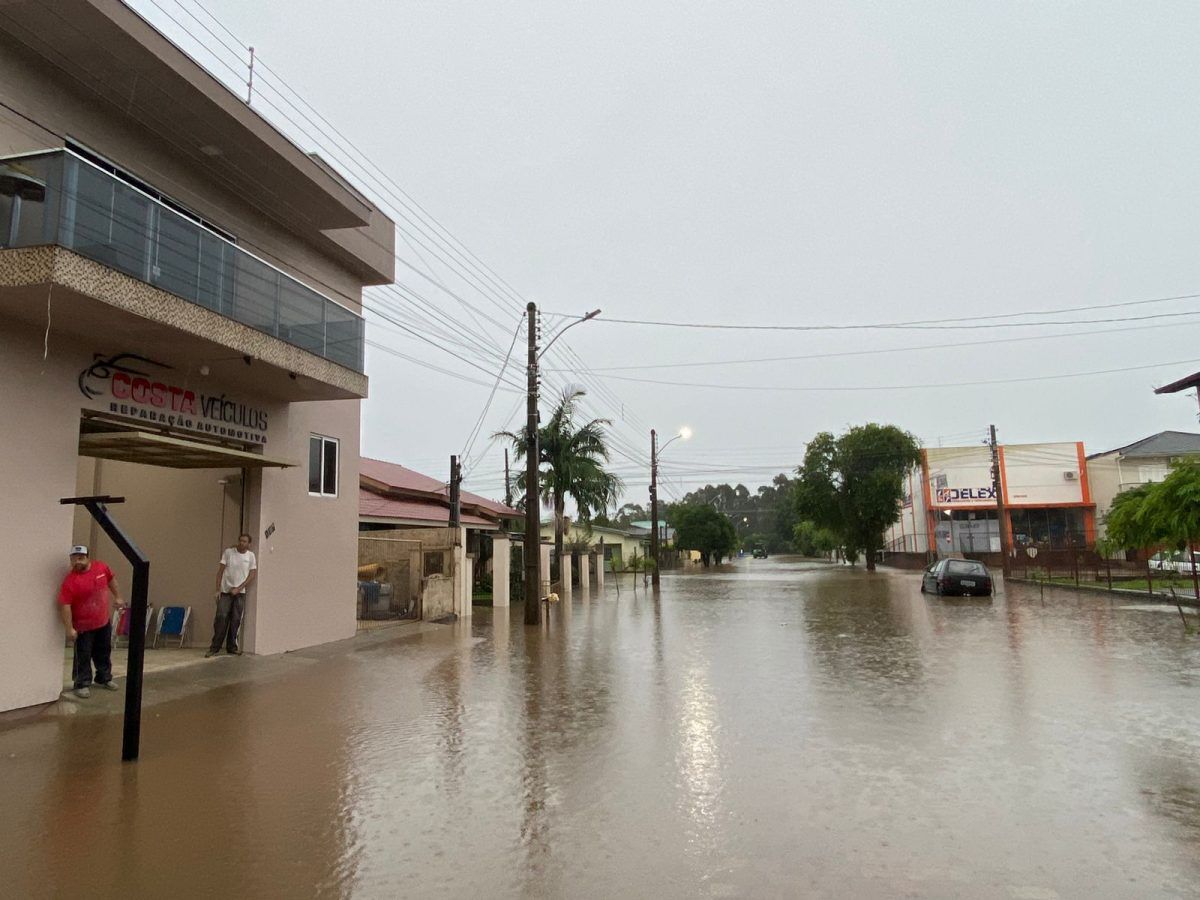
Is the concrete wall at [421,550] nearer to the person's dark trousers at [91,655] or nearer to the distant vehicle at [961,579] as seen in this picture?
the person's dark trousers at [91,655]

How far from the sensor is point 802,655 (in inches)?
500

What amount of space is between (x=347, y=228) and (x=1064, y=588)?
28080mm

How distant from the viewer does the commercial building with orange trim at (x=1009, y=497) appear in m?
52.0

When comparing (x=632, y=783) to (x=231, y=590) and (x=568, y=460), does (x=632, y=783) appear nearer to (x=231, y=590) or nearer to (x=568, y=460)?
(x=231, y=590)

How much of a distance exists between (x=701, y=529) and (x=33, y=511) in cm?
6488

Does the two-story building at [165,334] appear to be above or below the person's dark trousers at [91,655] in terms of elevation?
above

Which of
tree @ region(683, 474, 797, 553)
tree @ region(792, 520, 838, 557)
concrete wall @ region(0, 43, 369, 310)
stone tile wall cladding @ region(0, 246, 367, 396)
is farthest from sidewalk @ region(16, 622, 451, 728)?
tree @ region(683, 474, 797, 553)

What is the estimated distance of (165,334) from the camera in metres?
9.64

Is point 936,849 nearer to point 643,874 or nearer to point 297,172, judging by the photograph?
point 643,874

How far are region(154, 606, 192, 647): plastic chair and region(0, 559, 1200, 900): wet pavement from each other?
2.20m

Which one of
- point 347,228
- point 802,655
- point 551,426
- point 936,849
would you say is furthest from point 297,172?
point 551,426

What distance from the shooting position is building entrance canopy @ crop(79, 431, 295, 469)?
32.0ft

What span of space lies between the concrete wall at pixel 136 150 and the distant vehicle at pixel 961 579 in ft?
71.3

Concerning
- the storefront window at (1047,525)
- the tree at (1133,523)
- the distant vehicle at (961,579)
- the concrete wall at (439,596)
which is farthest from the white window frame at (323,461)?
the storefront window at (1047,525)
